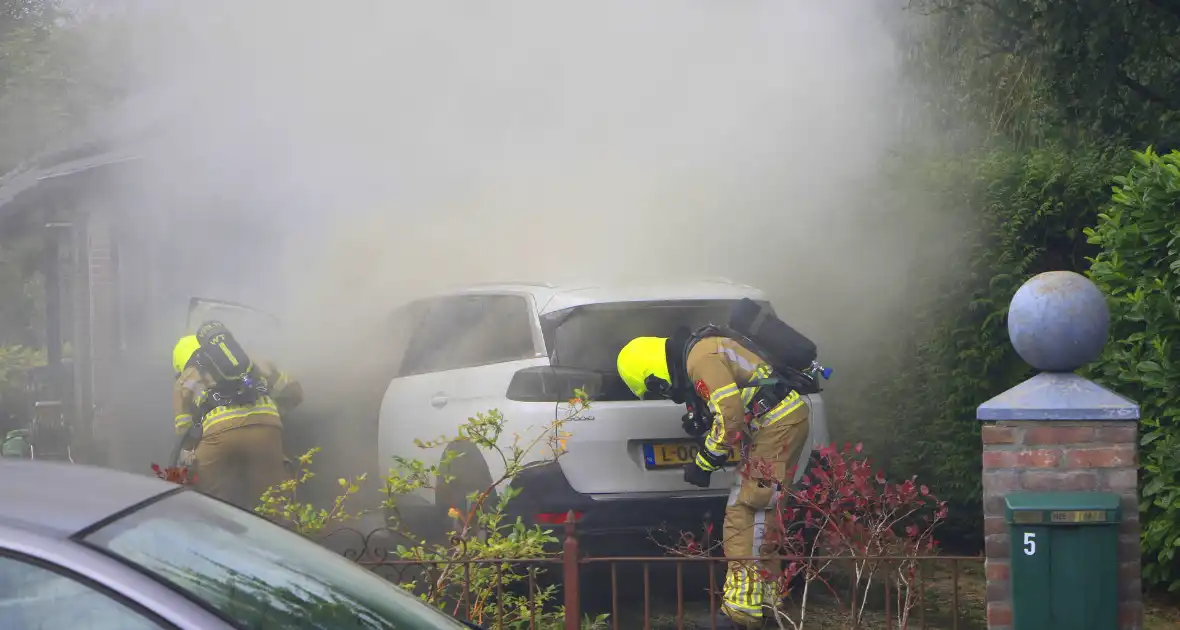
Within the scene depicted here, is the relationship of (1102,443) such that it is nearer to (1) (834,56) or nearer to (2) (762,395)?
(2) (762,395)

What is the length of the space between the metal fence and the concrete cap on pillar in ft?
2.21

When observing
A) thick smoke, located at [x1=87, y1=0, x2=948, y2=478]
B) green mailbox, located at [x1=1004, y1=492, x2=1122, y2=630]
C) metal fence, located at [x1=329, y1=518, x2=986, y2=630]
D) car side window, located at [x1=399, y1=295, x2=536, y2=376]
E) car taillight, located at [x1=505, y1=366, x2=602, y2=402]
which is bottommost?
metal fence, located at [x1=329, y1=518, x2=986, y2=630]

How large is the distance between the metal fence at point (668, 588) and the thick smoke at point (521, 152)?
1935 millimetres

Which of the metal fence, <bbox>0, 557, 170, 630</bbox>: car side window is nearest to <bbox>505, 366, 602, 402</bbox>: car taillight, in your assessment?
the metal fence

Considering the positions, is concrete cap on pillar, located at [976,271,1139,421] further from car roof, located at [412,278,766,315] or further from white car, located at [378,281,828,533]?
car roof, located at [412,278,766,315]

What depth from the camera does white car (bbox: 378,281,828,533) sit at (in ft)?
19.9

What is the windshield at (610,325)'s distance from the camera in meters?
6.30

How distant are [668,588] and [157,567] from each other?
4995 millimetres

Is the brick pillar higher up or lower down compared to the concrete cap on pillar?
lower down

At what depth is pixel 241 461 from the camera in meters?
7.12

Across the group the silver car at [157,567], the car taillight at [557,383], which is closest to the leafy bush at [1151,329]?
the car taillight at [557,383]

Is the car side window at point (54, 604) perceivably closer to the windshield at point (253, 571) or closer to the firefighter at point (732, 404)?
the windshield at point (253, 571)

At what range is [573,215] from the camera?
868 centimetres

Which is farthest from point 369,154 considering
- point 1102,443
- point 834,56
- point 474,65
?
point 1102,443
